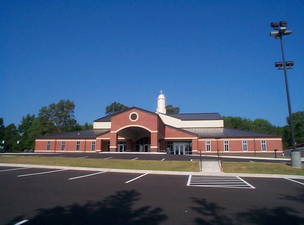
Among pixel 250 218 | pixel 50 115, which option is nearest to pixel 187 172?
pixel 250 218

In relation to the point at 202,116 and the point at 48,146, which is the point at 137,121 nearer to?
the point at 202,116

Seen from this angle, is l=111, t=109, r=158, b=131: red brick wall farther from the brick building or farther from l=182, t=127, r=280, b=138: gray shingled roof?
l=182, t=127, r=280, b=138: gray shingled roof

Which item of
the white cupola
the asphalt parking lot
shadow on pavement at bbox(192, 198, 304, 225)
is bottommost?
shadow on pavement at bbox(192, 198, 304, 225)

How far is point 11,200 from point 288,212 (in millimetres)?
8251

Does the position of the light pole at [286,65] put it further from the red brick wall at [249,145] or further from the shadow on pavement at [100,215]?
the red brick wall at [249,145]

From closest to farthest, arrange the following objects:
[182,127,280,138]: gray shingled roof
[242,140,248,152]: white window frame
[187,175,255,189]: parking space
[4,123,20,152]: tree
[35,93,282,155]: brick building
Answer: [187,175,255,189]: parking space
[35,93,282,155]: brick building
[242,140,248,152]: white window frame
[182,127,280,138]: gray shingled roof
[4,123,20,152]: tree

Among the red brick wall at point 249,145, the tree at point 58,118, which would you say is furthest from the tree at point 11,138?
the red brick wall at point 249,145

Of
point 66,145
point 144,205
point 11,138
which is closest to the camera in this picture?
point 144,205

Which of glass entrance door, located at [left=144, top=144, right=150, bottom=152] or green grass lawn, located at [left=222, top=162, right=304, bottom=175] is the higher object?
glass entrance door, located at [left=144, top=144, right=150, bottom=152]

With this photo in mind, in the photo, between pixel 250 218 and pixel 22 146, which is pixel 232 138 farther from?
pixel 22 146

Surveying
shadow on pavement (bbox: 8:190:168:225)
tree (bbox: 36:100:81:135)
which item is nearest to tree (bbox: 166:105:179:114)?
tree (bbox: 36:100:81:135)

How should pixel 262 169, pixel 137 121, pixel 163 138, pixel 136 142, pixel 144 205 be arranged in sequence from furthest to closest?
1. pixel 136 142
2. pixel 163 138
3. pixel 137 121
4. pixel 262 169
5. pixel 144 205

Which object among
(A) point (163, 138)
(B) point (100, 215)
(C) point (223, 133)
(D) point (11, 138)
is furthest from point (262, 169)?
(D) point (11, 138)

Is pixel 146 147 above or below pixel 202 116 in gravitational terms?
below
